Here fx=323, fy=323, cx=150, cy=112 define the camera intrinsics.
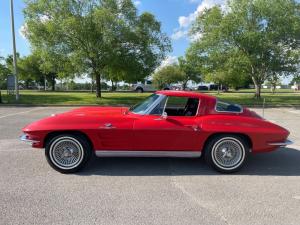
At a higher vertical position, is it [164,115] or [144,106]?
[144,106]

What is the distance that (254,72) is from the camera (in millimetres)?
26078

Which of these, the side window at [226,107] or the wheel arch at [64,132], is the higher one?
the side window at [226,107]

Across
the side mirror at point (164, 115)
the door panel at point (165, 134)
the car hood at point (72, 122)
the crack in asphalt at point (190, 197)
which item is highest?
the side mirror at point (164, 115)

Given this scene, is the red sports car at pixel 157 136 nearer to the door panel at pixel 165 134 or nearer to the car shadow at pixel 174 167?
the door panel at pixel 165 134

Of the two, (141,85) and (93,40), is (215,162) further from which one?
(141,85)

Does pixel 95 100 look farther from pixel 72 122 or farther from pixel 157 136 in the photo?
pixel 157 136

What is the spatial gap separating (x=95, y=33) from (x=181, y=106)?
1695 centimetres

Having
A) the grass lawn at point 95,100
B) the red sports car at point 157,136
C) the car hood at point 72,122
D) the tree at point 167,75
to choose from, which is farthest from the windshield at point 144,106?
the tree at point 167,75

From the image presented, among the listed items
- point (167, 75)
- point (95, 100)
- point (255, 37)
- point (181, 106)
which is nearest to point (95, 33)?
point (95, 100)

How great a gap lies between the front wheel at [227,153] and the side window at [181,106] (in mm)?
Answer: 653

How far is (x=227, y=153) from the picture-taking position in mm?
5523

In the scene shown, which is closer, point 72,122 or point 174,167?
point 72,122

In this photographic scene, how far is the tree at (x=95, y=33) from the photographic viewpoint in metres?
21.5

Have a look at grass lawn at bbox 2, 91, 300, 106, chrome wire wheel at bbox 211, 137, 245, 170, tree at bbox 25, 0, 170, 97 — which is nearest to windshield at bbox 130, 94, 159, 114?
chrome wire wheel at bbox 211, 137, 245, 170
